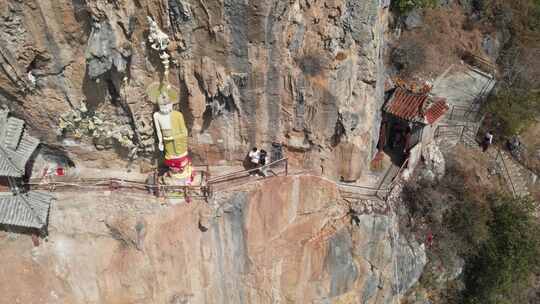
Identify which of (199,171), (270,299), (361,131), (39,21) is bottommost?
(270,299)

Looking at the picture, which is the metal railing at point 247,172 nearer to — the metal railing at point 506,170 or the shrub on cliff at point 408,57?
the shrub on cliff at point 408,57

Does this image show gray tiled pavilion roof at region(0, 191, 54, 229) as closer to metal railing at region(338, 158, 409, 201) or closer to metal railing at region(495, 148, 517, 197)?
metal railing at region(338, 158, 409, 201)

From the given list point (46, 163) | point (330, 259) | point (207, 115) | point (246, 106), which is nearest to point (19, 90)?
point (46, 163)

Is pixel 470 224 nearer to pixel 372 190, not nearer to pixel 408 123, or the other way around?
pixel 408 123

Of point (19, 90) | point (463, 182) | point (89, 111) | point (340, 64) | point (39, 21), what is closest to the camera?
point (39, 21)

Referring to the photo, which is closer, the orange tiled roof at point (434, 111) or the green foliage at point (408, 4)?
the orange tiled roof at point (434, 111)

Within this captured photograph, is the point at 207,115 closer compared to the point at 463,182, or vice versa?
the point at 207,115

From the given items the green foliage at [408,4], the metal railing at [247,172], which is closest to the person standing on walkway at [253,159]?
the metal railing at [247,172]

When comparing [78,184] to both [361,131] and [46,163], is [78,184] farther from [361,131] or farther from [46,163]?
[361,131]

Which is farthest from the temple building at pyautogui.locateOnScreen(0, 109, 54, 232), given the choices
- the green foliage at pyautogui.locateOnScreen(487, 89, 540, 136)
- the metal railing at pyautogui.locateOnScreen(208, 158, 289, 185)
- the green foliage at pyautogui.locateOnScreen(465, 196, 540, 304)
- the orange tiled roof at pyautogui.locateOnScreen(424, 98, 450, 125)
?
the green foliage at pyautogui.locateOnScreen(487, 89, 540, 136)
